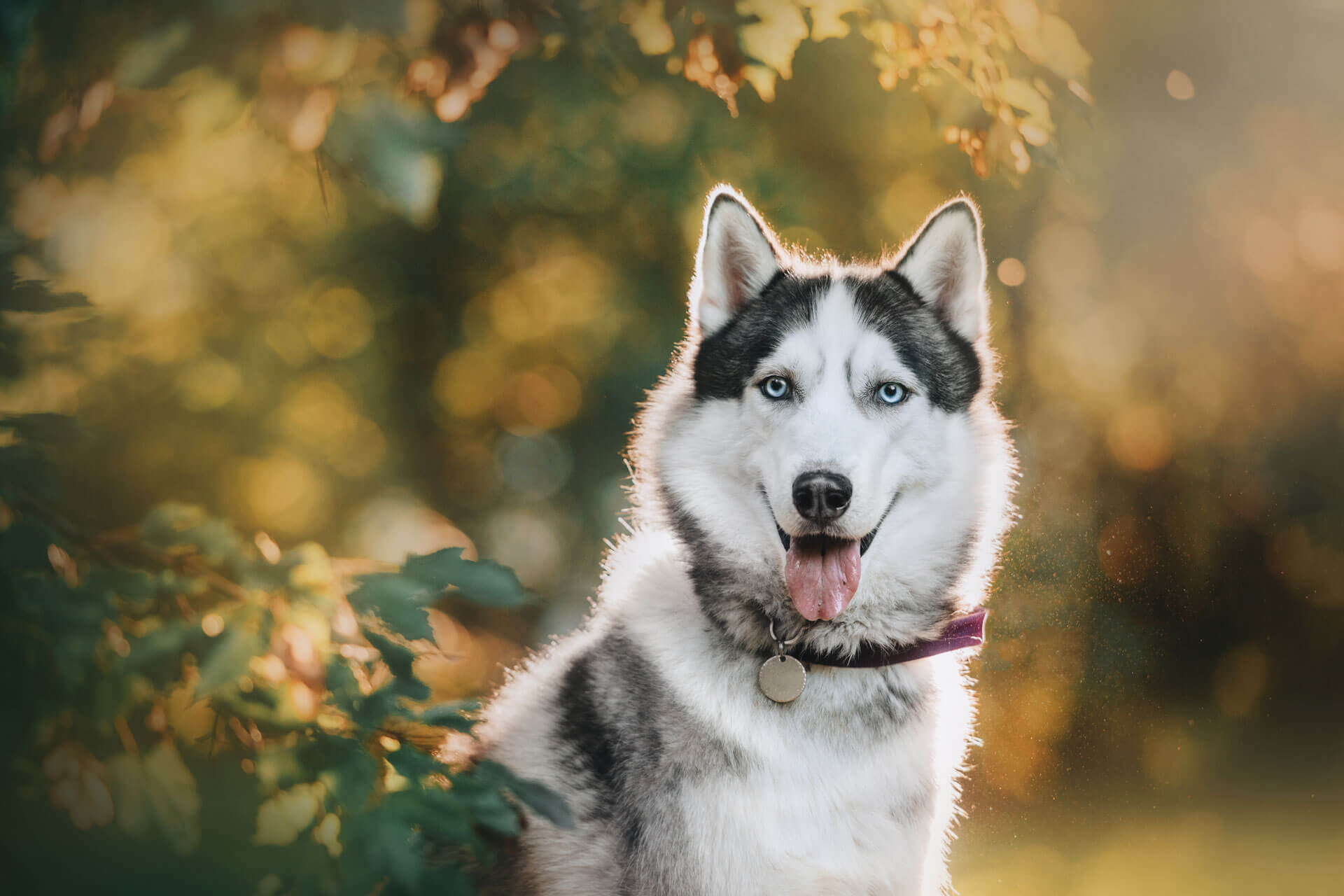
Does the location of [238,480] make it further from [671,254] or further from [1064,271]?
[1064,271]

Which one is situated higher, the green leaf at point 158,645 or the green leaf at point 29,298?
the green leaf at point 29,298

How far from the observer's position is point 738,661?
1.89m

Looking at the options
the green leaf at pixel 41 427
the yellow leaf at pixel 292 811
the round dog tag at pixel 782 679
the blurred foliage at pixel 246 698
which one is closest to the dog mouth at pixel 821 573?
the round dog tag at pixel 782 679

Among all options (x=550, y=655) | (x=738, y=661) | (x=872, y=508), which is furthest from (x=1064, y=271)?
(x=550, y=655)

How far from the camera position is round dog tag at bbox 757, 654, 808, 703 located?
185 cm

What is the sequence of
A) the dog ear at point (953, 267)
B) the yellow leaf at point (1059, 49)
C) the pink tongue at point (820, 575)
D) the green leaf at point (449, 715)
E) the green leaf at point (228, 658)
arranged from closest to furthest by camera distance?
the green leaf at point (228, 658) → the green leaf at point (449, 715) → the pink tongue at point (820, 575) → the dog ear at point (953, 267) → the yellow leaf at point (1059, 49)

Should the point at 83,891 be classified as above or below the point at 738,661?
below

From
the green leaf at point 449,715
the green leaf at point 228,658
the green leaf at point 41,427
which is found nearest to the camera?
the green leaf at point 228,658

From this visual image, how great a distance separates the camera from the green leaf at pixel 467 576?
131cm

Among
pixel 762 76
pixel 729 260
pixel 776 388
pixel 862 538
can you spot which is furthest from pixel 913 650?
pixel 762 76

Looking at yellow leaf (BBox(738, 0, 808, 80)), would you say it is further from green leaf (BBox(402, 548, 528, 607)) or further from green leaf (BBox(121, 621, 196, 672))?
green leaf (BBox(121, 621, 196, 672))

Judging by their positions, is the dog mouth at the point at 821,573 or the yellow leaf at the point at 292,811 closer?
the yellow leaf at the point at 292,811

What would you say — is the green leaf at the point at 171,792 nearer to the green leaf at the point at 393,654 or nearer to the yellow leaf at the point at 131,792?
the yellow leaf at the point at 131,792

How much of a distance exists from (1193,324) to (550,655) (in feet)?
8.79
